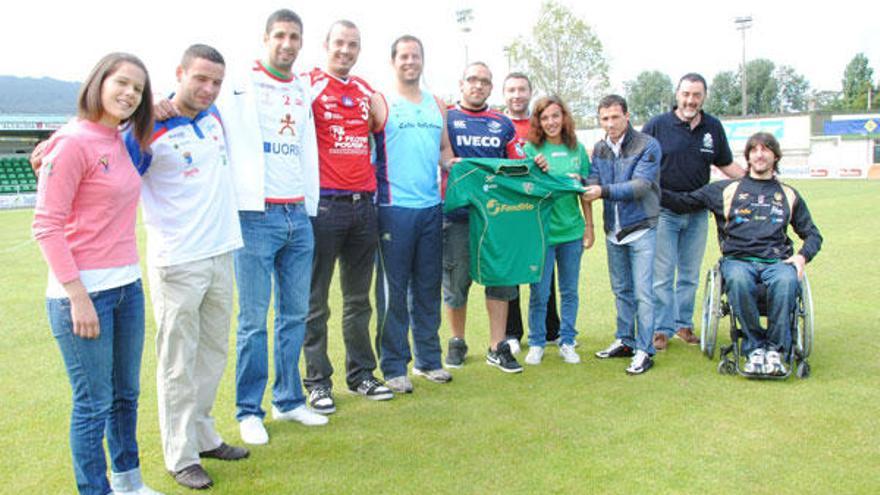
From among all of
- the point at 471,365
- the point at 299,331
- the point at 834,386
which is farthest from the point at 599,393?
the point at 299,331

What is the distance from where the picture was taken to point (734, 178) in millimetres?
5195

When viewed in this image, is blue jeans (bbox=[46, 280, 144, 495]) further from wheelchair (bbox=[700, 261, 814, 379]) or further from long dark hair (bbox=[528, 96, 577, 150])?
wheelchair (bbox=[700, 261, 814, 379])

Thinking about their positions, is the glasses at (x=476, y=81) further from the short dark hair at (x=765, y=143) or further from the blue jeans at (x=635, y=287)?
the short dark hair at (x=765, y=143)

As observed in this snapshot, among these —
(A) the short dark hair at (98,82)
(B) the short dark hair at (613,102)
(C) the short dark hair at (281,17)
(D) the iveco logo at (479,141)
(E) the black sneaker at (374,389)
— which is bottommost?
(E) the black sneaker at (374,389)

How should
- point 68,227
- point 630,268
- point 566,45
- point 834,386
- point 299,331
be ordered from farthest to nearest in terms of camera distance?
point 566,45, point 630,268, point 834,386, point 299,331, point 68,227

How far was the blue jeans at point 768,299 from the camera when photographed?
4.58m

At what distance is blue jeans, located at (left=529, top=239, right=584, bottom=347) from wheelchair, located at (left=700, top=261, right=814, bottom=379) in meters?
0.89

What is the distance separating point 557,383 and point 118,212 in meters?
2.88

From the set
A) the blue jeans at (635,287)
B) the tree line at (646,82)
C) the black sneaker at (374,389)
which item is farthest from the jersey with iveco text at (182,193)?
the tree line at (646,82)

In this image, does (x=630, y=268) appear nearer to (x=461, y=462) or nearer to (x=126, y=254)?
(x=461, y=462)

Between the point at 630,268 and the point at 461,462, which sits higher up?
the point at 630,268

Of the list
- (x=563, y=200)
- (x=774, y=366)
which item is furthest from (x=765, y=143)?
(x=774, y=366)

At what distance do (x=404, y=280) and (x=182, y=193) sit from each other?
1.75 metres

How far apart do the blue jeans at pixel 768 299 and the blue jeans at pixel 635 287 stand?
1.65ft
